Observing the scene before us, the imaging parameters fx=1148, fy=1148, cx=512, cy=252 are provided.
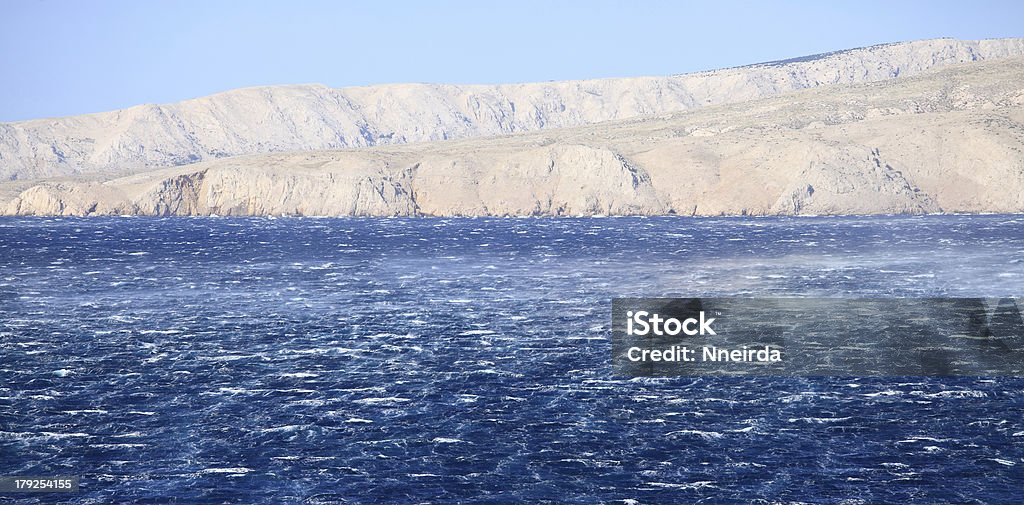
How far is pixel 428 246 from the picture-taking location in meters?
164

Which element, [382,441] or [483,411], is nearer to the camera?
[382,441]

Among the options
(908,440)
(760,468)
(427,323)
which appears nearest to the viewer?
(760,468)

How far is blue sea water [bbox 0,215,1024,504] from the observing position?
153 ft

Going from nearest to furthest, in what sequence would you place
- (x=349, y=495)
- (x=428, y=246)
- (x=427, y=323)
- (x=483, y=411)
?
(x=349, y=495)
(x=483, y=411)
(x=427, y=323)
(x=428, y=246)

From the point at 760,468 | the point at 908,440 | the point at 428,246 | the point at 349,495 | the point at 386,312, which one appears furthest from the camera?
the point at 428,246

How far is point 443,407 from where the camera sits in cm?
5906

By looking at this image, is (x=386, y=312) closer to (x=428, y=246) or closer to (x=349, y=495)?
(x=349, y=495)

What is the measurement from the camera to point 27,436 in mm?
53375

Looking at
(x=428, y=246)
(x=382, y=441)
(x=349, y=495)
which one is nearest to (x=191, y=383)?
(x=382, y=441)

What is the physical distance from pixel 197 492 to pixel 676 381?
2935 cm

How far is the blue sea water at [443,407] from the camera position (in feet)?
153

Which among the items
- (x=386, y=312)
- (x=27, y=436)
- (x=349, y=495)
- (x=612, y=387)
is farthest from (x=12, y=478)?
(x=386, y=312)

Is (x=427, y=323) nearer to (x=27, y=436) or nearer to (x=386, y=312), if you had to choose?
(x=386, y=312)

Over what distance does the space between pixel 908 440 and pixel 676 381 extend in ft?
51.1
